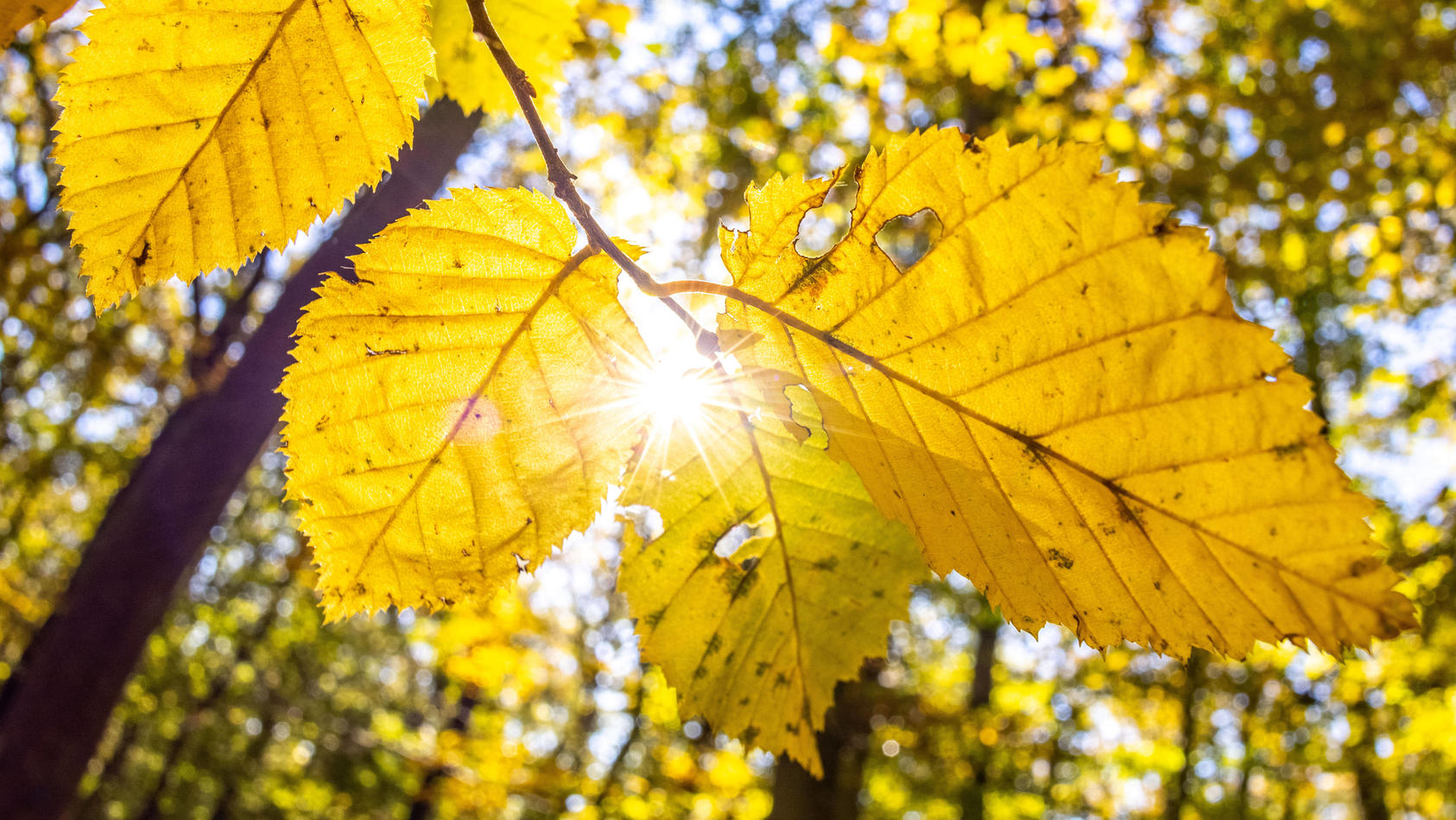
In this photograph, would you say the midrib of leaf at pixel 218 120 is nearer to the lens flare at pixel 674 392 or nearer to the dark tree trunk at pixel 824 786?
the lens flare at pixel 674 392

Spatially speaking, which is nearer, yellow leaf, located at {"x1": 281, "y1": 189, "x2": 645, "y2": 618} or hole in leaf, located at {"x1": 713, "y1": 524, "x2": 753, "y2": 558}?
yellow leaf, located at {"x1": 281, "y1": 189, "x2": 645, "y2": 618}

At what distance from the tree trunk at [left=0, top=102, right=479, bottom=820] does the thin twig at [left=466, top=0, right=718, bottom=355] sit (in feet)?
2.00

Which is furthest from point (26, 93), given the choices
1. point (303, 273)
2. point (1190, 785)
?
point (1190, 785)

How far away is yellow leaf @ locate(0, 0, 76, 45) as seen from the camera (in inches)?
16.0

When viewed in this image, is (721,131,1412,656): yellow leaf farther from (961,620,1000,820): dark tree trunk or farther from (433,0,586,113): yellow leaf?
(961,620,1000,820): dark tree trunk

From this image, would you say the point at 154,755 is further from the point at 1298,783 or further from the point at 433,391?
the point at 433,391

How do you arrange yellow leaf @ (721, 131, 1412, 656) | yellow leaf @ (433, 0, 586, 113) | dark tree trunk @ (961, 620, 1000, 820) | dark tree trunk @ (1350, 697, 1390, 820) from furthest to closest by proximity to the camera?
dark tree trunk @ (1350, 697, 1390, 820) < dark tree trunk @ (961, 620, 1000, 820) < yellow leaf @ (433, 0, 586, 113) < yellow leaf @ (721, 131, 1412, 656)

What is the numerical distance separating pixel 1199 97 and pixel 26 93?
7705 millimetres

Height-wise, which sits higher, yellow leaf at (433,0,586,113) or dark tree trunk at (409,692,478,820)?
dark tree trunk at (409,692,478,820)

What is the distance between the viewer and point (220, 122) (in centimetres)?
43

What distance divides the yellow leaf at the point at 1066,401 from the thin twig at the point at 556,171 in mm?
54

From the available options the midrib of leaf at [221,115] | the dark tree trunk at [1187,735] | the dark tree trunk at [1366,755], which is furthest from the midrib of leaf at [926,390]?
the dark tree trunk at [1366,755]

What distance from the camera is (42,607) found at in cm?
702

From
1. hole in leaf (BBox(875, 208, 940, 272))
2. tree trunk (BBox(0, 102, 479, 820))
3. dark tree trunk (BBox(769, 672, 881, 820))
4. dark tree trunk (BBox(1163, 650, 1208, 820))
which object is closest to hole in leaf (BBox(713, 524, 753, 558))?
tree trunk (BBox(0, 102, 479, 820))
